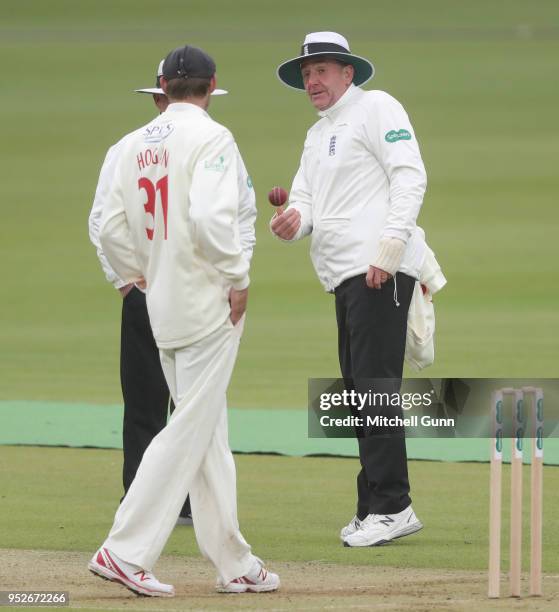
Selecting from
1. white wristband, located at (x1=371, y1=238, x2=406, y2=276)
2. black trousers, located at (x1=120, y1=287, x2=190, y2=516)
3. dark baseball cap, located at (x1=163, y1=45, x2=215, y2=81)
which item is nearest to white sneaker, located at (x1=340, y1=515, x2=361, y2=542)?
black trousers, located at (x1=120, y1=287, x2=190, y2=516)

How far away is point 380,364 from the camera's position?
17.7 ft

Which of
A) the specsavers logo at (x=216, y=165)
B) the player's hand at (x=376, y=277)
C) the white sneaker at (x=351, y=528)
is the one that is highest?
the specsavers logo at (x=216, y=165)

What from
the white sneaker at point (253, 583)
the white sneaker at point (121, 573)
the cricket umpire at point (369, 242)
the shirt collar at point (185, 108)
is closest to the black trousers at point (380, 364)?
the cricket umpire at point (369, 242)

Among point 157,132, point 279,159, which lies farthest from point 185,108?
point 279,159

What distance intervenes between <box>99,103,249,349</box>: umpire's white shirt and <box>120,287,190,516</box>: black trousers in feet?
3.71

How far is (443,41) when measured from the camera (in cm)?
2803

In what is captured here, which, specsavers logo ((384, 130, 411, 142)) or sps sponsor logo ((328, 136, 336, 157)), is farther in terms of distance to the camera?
sps sponsor logo ((328, 136, 336, 157))

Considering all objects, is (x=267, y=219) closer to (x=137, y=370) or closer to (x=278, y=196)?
(x=137, y=370)

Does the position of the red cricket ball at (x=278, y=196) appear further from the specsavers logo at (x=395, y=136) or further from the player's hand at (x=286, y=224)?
the specsavers logo at (x=395, y=136)

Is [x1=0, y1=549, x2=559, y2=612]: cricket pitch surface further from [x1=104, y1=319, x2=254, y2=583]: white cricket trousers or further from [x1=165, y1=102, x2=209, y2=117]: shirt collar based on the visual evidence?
[x1=165, y1=102, x2=209, y2=117]: shirt collar

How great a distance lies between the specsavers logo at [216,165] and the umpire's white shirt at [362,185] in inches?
44.0

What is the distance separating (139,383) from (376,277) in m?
1.00

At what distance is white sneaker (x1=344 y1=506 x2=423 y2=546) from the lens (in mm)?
5277

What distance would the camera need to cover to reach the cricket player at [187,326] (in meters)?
4.27
